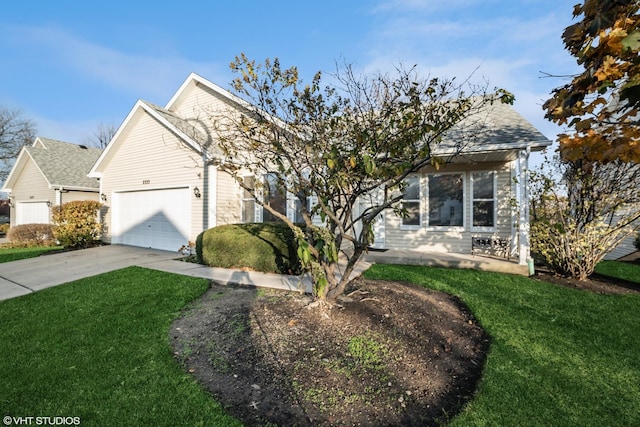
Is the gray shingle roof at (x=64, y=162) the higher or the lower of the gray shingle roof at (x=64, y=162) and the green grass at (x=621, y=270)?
the higher

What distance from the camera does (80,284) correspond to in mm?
6523

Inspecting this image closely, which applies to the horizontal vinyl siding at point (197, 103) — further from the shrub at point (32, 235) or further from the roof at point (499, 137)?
the shrub at point (32, 235)

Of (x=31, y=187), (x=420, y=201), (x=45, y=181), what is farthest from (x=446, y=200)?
(x=31, y=187)

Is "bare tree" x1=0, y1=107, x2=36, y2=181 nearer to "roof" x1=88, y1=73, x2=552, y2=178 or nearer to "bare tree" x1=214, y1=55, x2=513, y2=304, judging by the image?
"roof" x1=88, y1=73, x2=552, y2=178

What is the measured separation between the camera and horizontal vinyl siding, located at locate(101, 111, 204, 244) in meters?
10.1

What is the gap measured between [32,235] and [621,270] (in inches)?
896

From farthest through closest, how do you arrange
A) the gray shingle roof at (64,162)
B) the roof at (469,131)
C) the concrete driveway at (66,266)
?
the gray shingle roof at (64,162) < the roof at (469,131) < the concrete driveway at (66,266)

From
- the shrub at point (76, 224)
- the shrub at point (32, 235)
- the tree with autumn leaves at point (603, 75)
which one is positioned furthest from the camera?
the shrub at point (32, 235)

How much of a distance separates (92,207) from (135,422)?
42.2ft

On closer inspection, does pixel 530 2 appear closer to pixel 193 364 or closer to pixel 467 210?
pixel 467 210

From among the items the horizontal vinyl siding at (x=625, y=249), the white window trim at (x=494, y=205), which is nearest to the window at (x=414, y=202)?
the white window trim at (x=494, y=205)

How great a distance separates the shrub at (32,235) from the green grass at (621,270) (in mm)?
21519

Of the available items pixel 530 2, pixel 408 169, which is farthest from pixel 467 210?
pixel 408 169

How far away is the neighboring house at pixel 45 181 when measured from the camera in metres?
15.3
